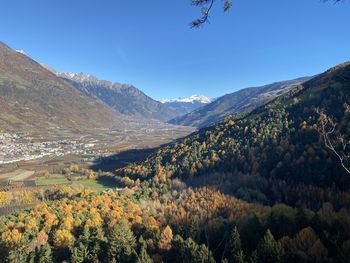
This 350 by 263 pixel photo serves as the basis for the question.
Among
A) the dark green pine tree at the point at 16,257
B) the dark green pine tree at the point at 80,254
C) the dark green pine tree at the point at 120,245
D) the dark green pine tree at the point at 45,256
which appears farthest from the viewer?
the dark green pine tree at the point at 45,256

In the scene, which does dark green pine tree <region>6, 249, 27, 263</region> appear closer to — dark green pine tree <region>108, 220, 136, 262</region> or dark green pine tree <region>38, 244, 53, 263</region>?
dark green pine tree <region>38, 244, 53, 263</region>

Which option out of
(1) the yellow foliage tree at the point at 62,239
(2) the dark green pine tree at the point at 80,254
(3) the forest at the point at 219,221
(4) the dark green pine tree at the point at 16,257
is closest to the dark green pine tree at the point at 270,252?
(3) the forest at the point at 219,221

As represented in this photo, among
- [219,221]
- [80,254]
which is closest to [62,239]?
[80,254]

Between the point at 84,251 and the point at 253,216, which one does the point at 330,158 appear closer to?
the point at 253,216

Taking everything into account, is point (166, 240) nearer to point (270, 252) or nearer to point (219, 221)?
point (219, 221)

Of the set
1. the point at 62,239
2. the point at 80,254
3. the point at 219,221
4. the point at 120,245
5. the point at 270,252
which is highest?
the point at 62,239

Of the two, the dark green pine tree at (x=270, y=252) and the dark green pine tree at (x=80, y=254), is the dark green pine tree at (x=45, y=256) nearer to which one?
the dark green pine tree at (x=80, y=254)
